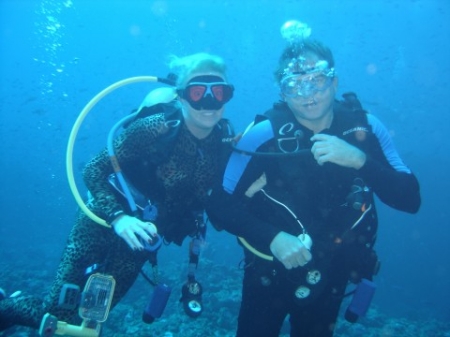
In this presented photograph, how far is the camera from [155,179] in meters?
3.95

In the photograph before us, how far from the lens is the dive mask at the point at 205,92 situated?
364 cm

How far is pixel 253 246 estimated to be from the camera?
3.18m

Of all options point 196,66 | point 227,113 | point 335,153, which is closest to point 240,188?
point 335,153

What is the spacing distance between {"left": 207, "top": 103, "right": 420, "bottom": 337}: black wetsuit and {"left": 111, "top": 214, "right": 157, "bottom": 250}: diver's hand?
62 centimetres

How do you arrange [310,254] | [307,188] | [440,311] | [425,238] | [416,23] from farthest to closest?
[416,23], [425,238], [440,311], [307,188], [310,254]

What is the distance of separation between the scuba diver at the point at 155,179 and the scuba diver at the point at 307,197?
59 centimetres

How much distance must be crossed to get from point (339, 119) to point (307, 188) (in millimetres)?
800

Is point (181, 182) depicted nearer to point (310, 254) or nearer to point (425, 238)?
point (310, 254)

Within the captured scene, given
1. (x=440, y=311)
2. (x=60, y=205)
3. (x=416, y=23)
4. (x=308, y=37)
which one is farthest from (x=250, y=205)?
(x=416, y=23)

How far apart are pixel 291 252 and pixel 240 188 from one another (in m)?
0.80

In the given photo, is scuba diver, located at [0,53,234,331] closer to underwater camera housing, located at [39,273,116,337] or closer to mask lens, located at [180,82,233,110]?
mask lens, located at [180,82,233,110]

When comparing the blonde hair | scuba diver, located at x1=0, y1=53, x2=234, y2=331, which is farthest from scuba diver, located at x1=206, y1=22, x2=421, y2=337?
the blonde hair

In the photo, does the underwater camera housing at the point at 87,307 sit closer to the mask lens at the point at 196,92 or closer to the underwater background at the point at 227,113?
the mask lens at the point at 196,92

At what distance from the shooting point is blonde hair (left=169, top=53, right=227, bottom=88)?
3777mm
